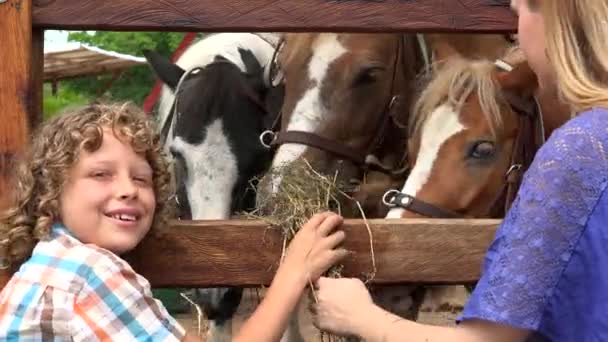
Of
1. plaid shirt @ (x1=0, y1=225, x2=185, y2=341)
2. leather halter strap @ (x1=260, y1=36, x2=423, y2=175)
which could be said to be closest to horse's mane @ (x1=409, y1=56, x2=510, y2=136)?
leather halter strap @ (x1=260, y1=36, x2=423, y2=175)

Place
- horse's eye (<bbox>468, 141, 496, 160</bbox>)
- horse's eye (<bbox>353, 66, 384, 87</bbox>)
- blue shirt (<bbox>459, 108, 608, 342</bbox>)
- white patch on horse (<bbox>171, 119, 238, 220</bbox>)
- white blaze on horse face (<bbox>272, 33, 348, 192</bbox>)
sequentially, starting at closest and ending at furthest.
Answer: blue shirt (<bbox>459, 108, 608, 342</bbox>) < horse's eye (<bbox>468, 141, 496, 160</bbox>) < white blaze on horse face (<bbox>272, 33, 348, 192</bbox>) < horse's eye (<bbox>353, 66, 384, 87</bbox>) < white patch on horse (<bbox>171, 119, 238, 220</bbox>)

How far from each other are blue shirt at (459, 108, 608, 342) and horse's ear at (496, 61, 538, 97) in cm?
192

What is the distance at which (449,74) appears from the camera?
3.48 meters

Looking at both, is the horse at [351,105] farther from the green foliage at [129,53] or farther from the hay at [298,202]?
the green foliage at [129,53]

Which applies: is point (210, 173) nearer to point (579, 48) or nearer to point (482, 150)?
point (482, 150)

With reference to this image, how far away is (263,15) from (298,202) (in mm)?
418

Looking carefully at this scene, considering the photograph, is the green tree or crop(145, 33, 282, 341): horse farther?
the green tree

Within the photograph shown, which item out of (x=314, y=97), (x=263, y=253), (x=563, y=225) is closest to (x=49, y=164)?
(x=263, y=253)

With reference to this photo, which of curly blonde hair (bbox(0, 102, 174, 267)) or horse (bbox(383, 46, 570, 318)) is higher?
curly blonde hair (bbox(0, 102, 174, 267))

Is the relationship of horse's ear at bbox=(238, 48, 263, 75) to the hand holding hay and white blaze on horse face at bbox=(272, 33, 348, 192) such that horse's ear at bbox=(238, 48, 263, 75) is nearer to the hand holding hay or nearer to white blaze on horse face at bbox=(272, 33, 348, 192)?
white blaze on horse face at bbox=(272, 33, 348, 192)

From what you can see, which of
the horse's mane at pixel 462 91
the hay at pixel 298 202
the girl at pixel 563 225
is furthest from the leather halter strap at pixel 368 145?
the girl at pixel 563 225

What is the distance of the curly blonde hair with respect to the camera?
190 cm

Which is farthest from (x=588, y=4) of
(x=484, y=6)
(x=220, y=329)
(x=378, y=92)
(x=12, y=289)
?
(x=220, y=329)

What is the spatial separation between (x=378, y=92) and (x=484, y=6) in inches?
79.7
